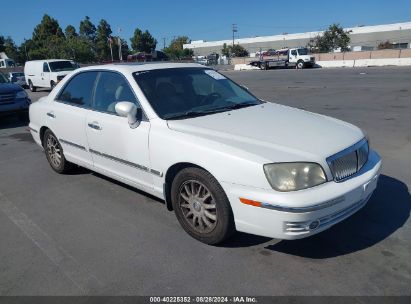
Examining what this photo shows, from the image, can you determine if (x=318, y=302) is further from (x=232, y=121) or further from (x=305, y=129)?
(x=232, y=121)

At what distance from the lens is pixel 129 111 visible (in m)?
3.77

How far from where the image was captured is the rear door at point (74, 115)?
188 inches

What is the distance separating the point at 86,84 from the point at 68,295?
9.25ft

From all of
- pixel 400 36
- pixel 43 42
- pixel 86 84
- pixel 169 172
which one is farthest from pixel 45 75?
pixel 400 36

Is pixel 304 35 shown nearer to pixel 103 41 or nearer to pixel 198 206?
pixel 103 41

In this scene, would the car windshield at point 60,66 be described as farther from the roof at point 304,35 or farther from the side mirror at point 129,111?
the roof at point 304,35

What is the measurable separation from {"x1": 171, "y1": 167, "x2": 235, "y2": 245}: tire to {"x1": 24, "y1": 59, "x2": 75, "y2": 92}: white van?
63.1ft

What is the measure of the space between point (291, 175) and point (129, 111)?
5.61ft

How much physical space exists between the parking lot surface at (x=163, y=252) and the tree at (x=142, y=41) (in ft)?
324

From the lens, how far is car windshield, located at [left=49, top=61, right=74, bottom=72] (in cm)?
2156

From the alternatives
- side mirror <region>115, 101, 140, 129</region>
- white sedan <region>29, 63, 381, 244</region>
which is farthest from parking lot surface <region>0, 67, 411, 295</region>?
side mirror <region>115, 101, 140, 129</region>

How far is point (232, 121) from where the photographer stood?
3752 millimetres

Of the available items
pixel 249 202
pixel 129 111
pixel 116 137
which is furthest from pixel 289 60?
pixel 249 202

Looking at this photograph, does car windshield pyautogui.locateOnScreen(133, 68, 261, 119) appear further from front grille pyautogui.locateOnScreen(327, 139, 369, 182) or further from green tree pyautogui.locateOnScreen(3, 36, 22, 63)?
green tree pyautogui.locateOnScreen(3, 36, 22, 63)
